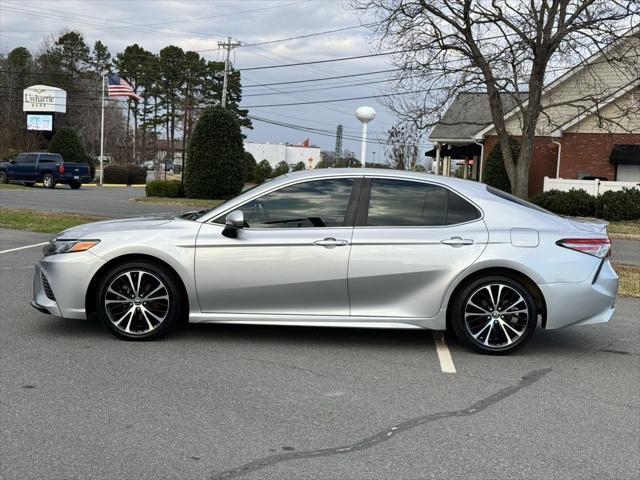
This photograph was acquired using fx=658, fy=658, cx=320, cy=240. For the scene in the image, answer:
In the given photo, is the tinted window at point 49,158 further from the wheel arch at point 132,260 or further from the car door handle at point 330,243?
the car door handle at point 330,243

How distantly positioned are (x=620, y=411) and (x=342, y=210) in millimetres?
2694

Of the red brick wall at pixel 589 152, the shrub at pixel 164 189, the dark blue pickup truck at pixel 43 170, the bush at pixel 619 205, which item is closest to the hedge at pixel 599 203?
the bush at pixel 619 205

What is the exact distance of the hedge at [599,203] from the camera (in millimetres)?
22422

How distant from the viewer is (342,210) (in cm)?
583

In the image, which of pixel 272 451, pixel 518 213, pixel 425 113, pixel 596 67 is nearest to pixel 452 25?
pixel 425 113

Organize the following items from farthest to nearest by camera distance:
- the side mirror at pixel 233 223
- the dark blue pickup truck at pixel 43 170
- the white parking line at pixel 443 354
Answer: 1. the dark blue pickup truck at pixel 43 170
2. the side mirror at pixel 233 223
3. the white parking line at pixel 443 354

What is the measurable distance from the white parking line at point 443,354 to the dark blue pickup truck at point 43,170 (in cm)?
3269

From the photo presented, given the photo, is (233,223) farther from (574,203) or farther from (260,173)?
(260,173)

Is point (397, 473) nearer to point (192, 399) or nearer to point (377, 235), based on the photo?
point (192, 399)

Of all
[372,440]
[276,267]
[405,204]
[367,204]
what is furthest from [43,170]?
[372,440]

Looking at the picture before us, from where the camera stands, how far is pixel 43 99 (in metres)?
49.7

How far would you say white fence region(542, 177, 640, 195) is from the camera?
78.1 feet

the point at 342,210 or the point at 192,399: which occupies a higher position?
the point at 342,210

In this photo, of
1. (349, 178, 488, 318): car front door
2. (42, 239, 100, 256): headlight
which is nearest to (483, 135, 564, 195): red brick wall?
(349, 178, 488, 318): car front door
